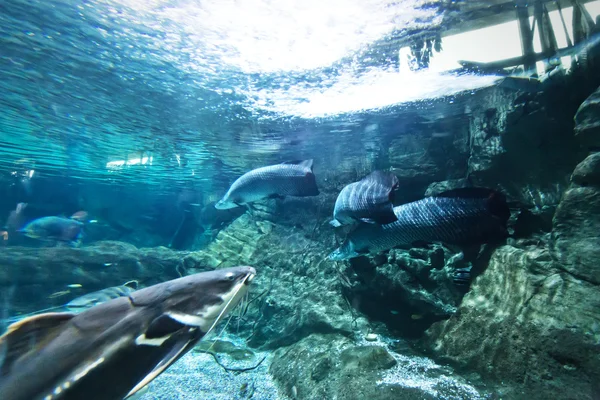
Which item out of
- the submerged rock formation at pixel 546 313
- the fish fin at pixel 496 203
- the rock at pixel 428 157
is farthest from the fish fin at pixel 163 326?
the rock at pixel 428 157

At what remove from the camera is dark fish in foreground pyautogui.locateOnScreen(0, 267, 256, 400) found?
1.42 m

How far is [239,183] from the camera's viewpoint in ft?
16.6

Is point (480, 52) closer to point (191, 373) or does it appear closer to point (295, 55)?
point (295, 55)

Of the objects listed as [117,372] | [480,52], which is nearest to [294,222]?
[480,52]

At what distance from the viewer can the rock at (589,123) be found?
3.49 metres

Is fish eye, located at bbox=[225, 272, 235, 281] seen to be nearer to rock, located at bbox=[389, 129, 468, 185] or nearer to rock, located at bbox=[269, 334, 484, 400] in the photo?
rock, located at bbox=[269, 334, 484, 400]

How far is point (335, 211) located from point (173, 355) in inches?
131

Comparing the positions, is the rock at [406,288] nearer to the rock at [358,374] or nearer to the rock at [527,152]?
the rock at [358,374]

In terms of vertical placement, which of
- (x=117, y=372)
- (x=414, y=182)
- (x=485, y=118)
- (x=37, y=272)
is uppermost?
(x=485, y=118)

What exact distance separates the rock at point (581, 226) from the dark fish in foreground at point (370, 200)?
1957 mm

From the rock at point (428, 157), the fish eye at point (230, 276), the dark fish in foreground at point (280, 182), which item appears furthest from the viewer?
the rock at point (428, 157)

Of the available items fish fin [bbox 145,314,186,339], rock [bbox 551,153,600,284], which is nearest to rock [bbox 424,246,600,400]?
rock [bbox 551,153,600,284]

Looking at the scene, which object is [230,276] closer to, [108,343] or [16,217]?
[108,343]

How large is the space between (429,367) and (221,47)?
7232mm
